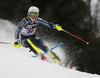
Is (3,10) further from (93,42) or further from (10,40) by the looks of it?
(93,42)

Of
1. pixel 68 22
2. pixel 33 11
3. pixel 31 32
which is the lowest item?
pixel 68 22

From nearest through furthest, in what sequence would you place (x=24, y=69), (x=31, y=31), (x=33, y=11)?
(x=24, y=69) → (x=33, y=11) → (x=31, y=31)

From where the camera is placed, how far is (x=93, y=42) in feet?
34.0

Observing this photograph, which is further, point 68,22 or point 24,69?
point 68,22

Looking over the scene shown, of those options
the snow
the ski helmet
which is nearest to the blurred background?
the ski helmet

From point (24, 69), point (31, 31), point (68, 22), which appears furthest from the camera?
point (68, 22)

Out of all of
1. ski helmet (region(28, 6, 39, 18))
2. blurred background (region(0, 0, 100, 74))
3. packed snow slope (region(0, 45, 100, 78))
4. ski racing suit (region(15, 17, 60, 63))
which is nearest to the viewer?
packed snow slope (region(0, 45, 100, 78))

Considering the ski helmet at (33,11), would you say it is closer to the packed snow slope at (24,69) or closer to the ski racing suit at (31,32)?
the ski racing suit at (31,32)

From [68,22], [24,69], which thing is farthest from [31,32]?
[68,22]

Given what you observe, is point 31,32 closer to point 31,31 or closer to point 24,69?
point 31,31

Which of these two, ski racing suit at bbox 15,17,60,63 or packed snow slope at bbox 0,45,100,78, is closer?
packed snow slope at bbox 0,45,100,78

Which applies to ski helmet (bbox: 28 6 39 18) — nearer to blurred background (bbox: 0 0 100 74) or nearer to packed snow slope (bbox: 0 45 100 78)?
packed snow slope (bbox: 0 45 100 78)

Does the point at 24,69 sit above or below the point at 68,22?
above

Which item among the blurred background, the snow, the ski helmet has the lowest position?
the blurred background
